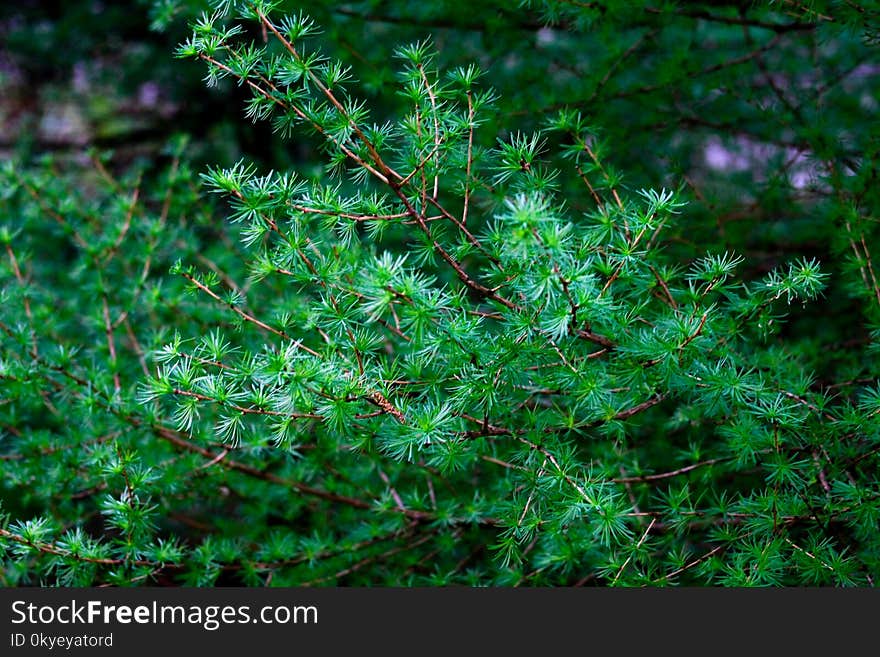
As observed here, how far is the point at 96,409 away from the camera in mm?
1600

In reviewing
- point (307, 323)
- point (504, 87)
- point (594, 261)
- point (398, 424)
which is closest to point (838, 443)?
point (594, 261)

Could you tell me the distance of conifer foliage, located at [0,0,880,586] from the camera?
1143mm

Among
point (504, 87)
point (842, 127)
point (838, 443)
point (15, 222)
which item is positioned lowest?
point (838, 443)

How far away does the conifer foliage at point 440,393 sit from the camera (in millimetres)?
1143

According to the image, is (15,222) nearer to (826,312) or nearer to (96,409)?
(96,409)

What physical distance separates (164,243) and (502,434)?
1334mm

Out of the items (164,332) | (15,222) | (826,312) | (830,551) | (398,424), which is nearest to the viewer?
(398,424)

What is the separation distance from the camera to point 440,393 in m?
1.48

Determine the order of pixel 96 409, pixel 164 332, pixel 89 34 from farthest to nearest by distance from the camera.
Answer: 1. pixel 89 34
2. pixel 164 332
3. pixel 96 409

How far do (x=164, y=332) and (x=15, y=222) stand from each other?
3.20 feet

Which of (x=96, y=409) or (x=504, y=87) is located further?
(x=504, y=87)

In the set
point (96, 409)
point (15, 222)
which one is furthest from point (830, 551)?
point (15, 222)

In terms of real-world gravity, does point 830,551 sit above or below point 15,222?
below

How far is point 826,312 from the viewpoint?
2.12 m
